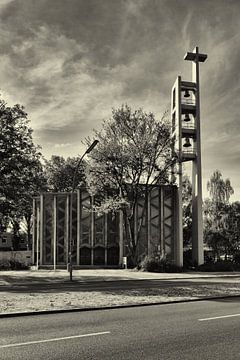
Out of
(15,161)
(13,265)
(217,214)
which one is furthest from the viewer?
(217,214)

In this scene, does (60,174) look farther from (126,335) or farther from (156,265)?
(126,335)

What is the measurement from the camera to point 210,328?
28.9 ft

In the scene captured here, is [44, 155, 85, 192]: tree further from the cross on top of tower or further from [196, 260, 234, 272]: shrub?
[196, 260, 234, 272]: shrub

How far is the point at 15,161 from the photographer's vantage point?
24.9m

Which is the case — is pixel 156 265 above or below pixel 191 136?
below

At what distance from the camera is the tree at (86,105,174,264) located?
Answer: 104 ft

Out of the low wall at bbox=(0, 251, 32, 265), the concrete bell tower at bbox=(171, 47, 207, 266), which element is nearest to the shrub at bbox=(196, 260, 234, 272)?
the concrete bell tower at bbox=(171, 47, 207, 266)

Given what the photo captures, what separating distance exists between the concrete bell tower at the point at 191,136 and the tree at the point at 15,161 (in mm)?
12770

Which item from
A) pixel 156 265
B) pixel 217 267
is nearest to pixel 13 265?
pixel 156 265

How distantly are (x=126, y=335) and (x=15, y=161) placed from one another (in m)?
18.5

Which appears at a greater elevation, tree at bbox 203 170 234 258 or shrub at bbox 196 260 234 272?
tree at bbox 203 170 234 258

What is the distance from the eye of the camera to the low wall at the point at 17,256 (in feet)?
116

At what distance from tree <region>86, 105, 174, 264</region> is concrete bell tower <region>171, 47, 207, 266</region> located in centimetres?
224

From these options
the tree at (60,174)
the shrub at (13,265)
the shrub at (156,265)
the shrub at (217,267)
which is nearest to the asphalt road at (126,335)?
the shrub at (156,265)
